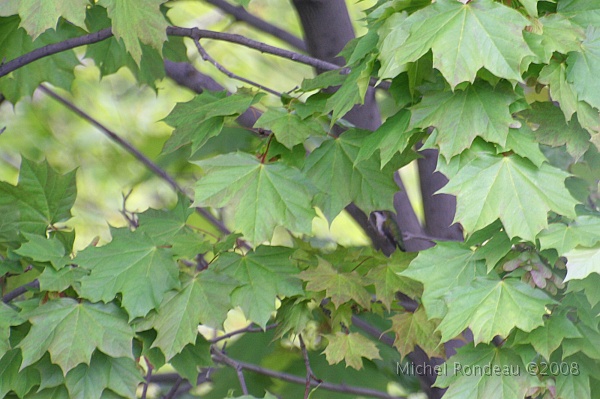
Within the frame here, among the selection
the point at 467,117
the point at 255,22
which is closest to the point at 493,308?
the point at 467,117

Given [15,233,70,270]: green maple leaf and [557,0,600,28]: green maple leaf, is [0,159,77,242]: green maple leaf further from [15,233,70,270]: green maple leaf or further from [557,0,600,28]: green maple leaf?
[557,0,600,28]: green maple leaf

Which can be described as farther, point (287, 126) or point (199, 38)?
point (199, 38)

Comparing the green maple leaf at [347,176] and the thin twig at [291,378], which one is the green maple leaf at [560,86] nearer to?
the green maple leaf at [347,176]

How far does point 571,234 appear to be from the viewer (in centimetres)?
120

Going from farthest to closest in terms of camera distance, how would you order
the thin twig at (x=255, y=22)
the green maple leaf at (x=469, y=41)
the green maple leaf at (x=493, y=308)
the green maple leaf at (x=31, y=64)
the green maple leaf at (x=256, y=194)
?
the thin twig at (x=255, y=22), the green maple leaf at (x=31, y=64), the green maple leaf at (x=256, y=194), the green maple leaf at (x=493, y=308), the green maple leaf at (x=469, y=41)

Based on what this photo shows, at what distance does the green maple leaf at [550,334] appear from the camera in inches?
49.2

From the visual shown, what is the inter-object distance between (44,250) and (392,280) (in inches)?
28.0

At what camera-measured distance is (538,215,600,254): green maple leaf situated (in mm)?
1178

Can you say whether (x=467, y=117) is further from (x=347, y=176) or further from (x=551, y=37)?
(x=347, y=176)

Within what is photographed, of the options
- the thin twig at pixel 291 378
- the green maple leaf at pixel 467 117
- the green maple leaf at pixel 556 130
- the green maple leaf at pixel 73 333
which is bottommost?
the thin twig at pixel 291 378

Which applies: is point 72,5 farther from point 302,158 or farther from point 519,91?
point 519,91

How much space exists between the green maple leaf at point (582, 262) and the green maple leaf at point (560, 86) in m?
0.22

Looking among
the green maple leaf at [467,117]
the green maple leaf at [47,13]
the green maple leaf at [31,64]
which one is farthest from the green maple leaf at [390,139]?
the green maple leaf at [31,64]

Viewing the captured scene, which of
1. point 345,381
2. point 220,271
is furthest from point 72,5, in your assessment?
point 345,381
